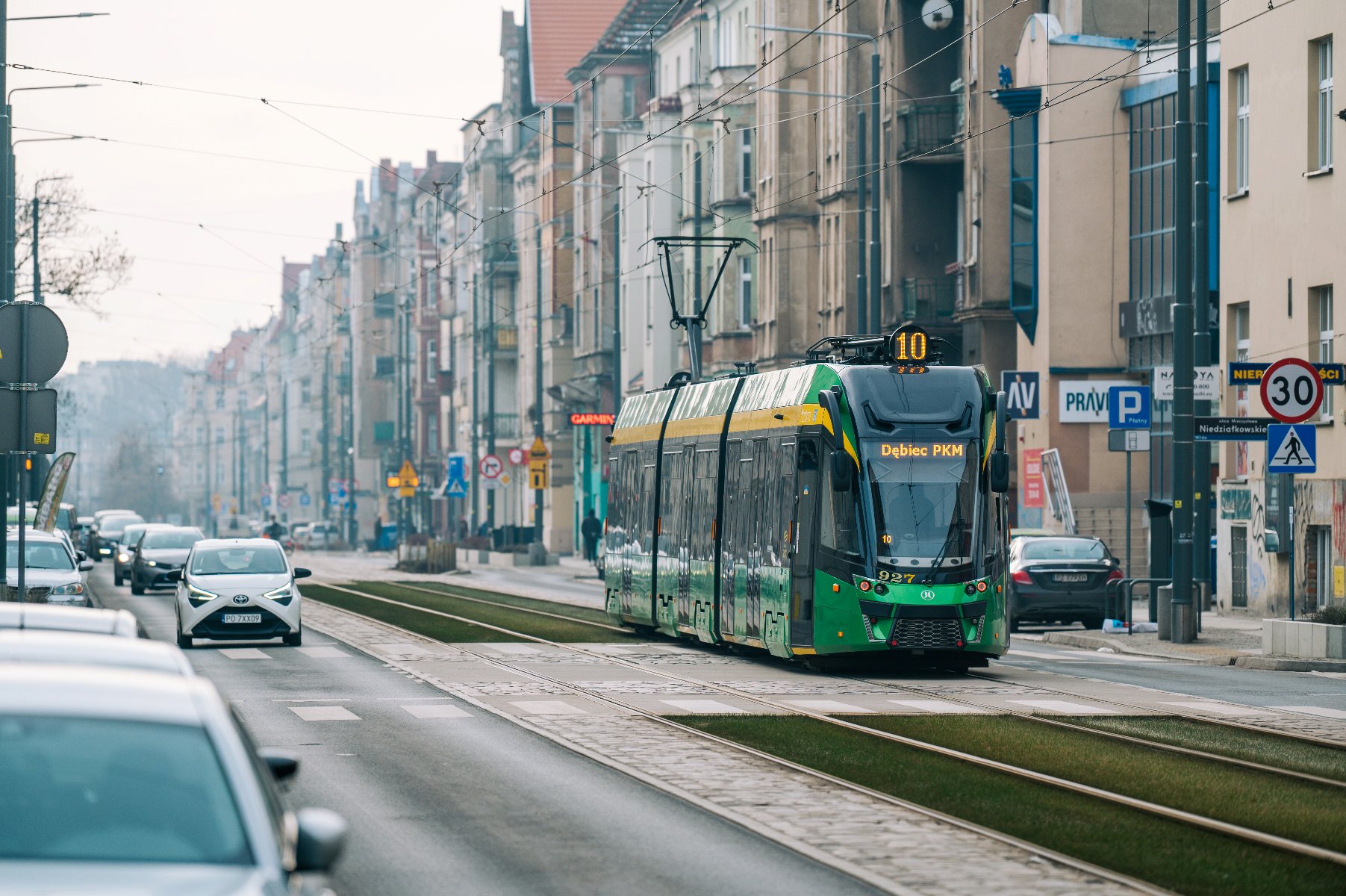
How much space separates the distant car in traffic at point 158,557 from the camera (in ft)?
156

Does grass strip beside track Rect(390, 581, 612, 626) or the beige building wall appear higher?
the beige building wall

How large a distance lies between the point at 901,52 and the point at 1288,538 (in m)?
23.4

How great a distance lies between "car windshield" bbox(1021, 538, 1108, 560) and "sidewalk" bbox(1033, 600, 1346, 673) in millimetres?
1205

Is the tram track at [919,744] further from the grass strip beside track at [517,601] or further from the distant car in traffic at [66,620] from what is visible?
the grass strip beside track at [517,601]

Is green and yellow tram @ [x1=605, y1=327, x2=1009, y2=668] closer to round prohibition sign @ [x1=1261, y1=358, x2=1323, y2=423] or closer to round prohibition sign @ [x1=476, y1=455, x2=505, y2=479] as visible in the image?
round prohibition sign @ [x1=1261, y1=358, x2=1323, y2=423]

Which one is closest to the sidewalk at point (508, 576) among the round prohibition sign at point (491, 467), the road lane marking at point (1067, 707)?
the round prohibition sign at point (491, 467)

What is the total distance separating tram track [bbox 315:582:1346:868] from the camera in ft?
35.9

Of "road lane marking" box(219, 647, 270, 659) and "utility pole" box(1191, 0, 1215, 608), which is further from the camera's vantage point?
"utility pole" box(1191, 0, 1215, 608)

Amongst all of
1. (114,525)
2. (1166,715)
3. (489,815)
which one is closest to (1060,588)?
(1166,715)

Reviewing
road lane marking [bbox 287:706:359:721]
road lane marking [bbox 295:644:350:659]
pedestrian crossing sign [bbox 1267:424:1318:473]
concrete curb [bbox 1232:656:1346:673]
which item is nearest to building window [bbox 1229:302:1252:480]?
pedestrian crossing sign [bbox 1267:424:1318:473]

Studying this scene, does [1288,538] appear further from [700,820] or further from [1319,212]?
[700,820]

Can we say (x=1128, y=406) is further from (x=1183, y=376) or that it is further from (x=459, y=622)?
(x=459, y=622)

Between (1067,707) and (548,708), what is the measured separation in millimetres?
4365

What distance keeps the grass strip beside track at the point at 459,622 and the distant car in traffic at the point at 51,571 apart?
4.58 meters
